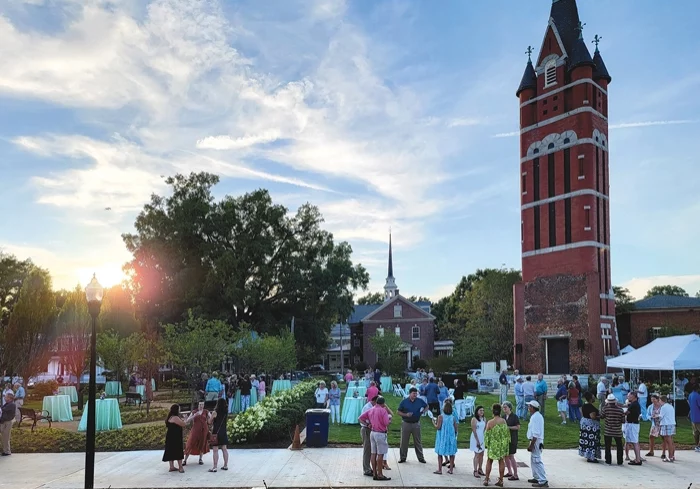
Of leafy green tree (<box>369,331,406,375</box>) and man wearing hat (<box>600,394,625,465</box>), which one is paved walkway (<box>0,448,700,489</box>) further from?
leafy green tree (<box>369,331,406,375</box>)

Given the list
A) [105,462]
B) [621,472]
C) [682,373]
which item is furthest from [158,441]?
[682,373]

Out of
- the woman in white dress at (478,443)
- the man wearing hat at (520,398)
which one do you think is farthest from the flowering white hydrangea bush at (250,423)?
the man wearing hat at (520,398)

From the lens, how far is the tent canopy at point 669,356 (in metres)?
22.5

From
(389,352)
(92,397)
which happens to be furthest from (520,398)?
(389,352)

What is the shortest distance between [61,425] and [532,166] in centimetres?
3382

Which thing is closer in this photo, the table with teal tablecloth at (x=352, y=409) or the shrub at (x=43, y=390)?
the table with teal tablecloth at (x=352, y=409)

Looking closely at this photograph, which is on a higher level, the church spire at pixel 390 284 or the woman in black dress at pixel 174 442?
the church spire at pixel 390 284

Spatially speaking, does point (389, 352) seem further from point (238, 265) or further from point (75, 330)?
point (75, 330)

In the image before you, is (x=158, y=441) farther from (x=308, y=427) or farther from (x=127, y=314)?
(x=127, y=314)

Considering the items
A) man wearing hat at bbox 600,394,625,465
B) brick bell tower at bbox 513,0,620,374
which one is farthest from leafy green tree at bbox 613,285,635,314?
man wearing hat at bbox 600,394,625,465

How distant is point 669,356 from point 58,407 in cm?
2254

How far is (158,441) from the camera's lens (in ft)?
57.8

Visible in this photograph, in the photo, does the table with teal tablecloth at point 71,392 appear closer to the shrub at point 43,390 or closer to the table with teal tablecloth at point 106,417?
the shrub at point 43,390

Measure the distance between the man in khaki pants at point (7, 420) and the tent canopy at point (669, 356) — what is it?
20697mm
